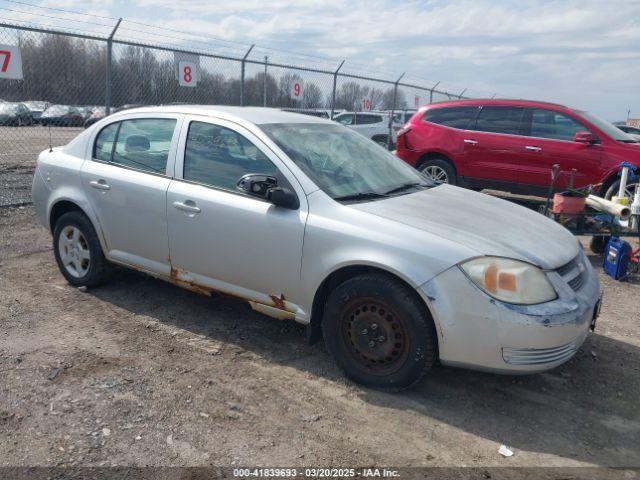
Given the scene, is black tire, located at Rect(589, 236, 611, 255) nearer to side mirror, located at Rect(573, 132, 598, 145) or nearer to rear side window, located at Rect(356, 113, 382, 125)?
side mirror, located at Rect(573, 132, 598, 145)

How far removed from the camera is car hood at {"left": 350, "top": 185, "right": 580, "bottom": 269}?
3291 millimetres

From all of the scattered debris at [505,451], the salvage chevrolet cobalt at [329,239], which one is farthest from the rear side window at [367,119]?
the scattered debris at [505,451]

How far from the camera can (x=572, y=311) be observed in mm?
3209

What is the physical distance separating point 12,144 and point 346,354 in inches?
724

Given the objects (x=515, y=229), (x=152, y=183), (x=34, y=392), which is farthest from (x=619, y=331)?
(x=34, y=392)

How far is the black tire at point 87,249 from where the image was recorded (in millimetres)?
4820

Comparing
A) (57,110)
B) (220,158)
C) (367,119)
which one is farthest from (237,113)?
(367,119)

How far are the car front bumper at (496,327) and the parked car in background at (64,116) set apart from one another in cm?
1098

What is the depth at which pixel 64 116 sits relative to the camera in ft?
46.4

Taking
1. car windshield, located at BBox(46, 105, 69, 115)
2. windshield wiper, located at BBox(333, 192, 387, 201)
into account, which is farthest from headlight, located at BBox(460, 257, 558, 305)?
car windshield, located at BBox(46, 105, 69, 115)

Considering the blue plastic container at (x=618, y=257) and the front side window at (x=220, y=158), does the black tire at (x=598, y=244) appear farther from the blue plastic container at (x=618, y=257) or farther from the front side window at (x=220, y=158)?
the front side window at (x=220, y=158)

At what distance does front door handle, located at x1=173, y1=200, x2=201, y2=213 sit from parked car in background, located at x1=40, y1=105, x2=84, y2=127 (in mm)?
9136

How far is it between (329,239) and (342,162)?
0.90 m

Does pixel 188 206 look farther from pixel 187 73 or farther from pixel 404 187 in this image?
pixel 187 73
